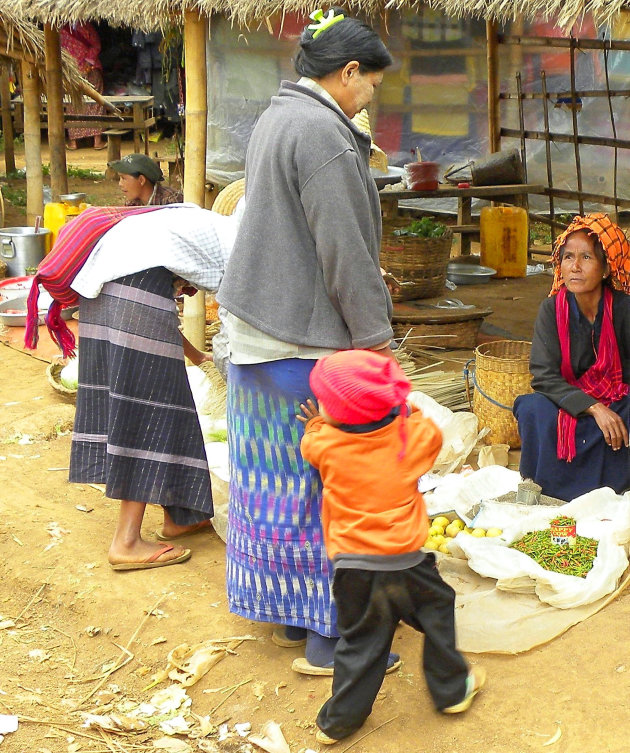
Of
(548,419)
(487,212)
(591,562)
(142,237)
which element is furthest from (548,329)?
(487,212)

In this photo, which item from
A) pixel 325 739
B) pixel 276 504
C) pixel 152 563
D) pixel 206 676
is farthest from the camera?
pixel 152 563

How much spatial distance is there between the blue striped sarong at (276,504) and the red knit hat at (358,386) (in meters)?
0.24

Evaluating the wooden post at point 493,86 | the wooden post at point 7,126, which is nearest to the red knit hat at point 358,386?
the wooden post at point 493,86

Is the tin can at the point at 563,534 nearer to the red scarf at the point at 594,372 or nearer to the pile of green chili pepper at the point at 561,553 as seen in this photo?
the pile of green chili pepper at the point at 561,553

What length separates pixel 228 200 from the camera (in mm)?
6152

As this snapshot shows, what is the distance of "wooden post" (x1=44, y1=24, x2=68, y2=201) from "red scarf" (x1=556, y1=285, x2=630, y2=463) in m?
6.57

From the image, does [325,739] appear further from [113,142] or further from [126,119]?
[126,119]

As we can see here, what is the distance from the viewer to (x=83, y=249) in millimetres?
3436

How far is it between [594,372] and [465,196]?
16.7 ft

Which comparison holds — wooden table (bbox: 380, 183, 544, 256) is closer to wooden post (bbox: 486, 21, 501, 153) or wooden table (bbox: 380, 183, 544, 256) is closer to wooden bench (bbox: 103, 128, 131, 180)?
wooden post (bbox: 486, 21, 501, 153)

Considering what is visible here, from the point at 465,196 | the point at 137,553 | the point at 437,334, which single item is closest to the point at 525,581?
the point at 137,553

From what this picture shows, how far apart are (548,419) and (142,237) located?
1.82 m

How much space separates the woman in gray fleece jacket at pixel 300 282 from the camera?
2496 mm

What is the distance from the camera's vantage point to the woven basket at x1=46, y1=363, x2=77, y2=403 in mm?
5676
